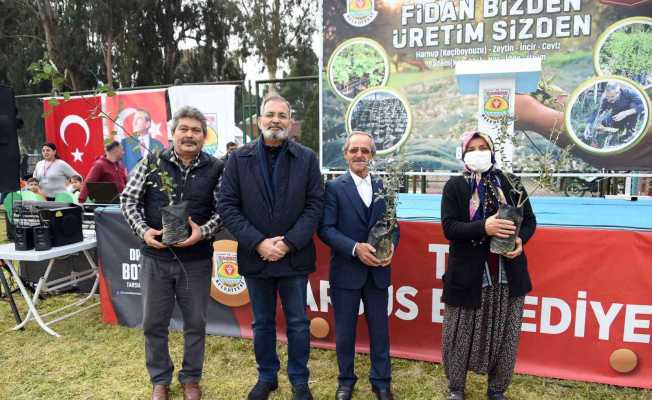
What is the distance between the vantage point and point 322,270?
3.04 metres

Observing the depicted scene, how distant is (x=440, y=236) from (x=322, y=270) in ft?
2.70

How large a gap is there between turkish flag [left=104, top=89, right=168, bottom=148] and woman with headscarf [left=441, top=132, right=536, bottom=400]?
6.33 m

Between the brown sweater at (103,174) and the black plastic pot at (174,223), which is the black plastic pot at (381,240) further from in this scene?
the brown sweater at (103,174)

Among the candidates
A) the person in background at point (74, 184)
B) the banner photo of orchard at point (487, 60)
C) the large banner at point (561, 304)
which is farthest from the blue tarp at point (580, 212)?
the person in background at point (74, 184)

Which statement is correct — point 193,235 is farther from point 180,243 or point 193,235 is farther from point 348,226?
point 348,226

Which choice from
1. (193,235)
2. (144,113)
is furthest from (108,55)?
(193,235)

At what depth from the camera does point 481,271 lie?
6.90ft

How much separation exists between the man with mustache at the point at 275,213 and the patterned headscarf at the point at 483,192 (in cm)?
74

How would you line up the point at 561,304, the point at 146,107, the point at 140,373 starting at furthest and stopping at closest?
the point at 146,107 → the point at 140,373 → the point at 561,304

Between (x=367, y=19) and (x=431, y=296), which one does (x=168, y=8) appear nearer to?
(x=367, y=19)

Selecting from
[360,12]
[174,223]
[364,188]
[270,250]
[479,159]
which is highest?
[360,12]

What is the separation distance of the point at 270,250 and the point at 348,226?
419 mm

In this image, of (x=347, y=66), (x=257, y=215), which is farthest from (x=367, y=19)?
(x=257, y=215)

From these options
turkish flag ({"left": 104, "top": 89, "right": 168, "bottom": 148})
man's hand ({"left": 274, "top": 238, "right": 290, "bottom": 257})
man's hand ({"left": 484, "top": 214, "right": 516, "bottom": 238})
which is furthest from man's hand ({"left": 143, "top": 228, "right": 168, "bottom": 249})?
turkish flag ({"left": 104, "top": 89, "right": 168, "bottom": 148})
